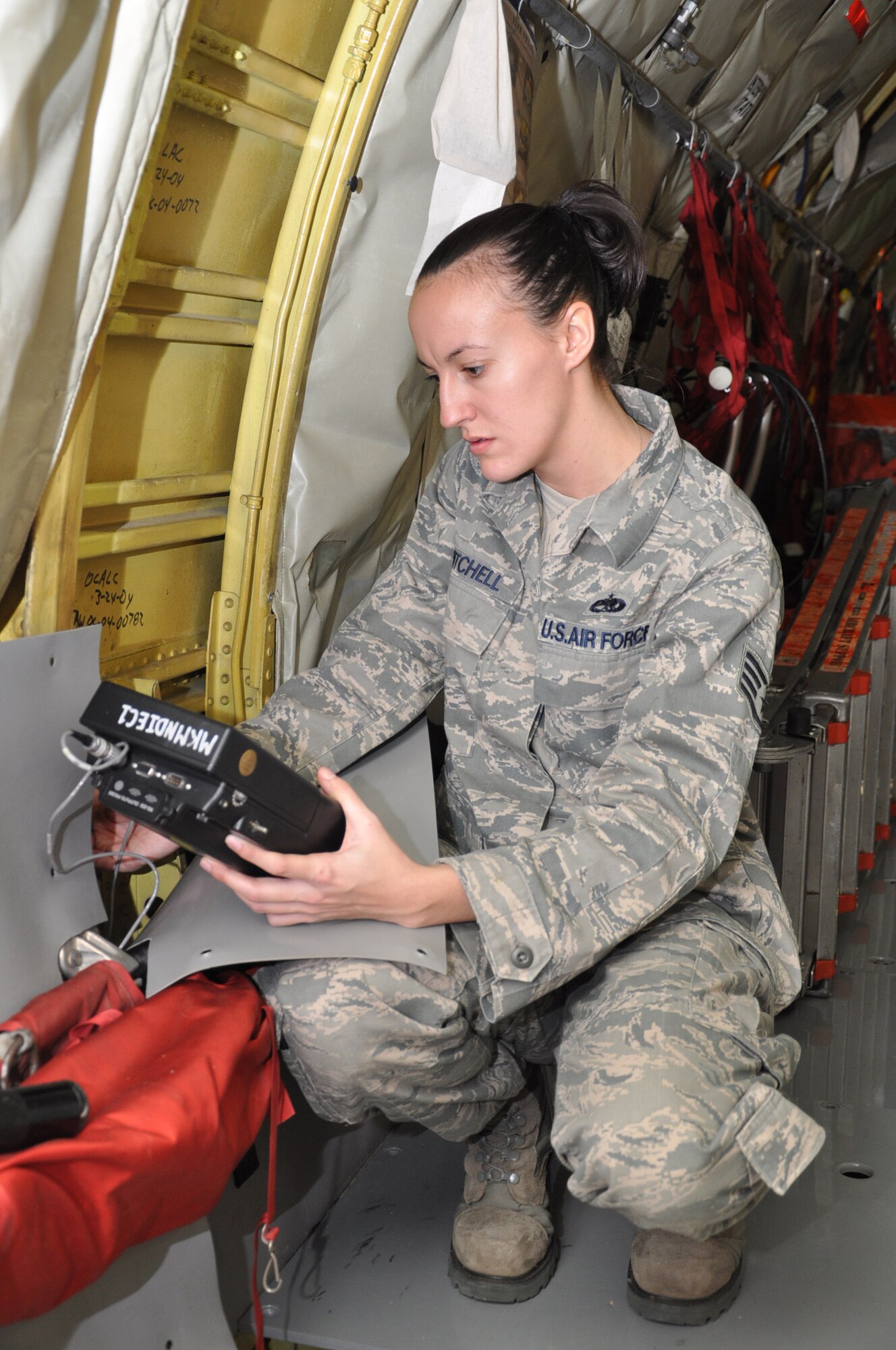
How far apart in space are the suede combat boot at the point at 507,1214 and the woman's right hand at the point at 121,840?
2.27ft

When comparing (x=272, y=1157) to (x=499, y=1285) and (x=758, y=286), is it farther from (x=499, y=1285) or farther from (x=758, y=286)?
(x=758, y=286)

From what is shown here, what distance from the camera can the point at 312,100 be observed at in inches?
80.0

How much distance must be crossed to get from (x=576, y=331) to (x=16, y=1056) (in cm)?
123

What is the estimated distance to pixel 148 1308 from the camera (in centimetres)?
132

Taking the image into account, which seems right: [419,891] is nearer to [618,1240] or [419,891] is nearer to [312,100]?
[618,1240]

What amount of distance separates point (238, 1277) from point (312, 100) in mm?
1860

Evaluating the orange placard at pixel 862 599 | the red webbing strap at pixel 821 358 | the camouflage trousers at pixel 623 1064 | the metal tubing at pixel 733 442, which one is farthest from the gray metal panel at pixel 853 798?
the red webbing strap at pixel 821 358

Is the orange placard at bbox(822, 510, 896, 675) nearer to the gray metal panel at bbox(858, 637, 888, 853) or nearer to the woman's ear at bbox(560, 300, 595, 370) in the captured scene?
the gray metal panel at bbox(858, 637, 888, 853)

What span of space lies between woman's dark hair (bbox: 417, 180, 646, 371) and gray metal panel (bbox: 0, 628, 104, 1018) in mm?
774

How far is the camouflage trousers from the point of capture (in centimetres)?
142

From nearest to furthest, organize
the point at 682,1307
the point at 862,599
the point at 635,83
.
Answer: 1. the point at 682,1307
2. the point at 635,83
3. the point at 862,599

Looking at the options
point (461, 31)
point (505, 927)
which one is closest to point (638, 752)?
point (505, 927)

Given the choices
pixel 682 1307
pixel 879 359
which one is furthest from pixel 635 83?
pixel 879 359

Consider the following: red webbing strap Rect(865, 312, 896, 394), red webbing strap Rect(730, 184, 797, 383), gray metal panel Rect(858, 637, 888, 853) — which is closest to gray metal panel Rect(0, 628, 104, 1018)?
gray metal panel Rect(858, 637, 888, 853)
